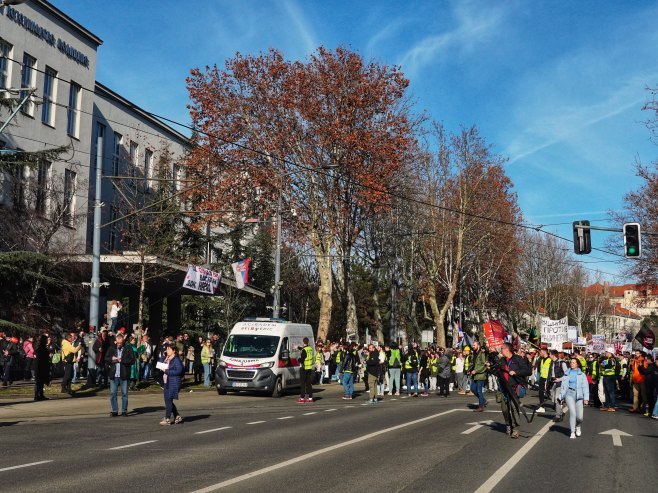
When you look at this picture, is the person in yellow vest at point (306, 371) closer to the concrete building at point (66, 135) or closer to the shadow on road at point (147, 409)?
the shadow on road at point (147, 409)

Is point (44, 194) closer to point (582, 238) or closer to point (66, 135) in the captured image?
point (66, 135)

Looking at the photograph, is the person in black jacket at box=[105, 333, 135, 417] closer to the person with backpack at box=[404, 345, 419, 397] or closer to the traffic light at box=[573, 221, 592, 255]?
the traffic light at box=[573, 221, 592, 255]

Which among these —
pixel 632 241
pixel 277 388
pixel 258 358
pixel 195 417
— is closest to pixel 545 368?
pixel 632 241

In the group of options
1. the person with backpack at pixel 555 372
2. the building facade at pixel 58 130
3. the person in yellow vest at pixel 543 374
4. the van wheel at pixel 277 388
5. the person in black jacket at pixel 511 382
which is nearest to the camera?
the person in black jacket at pixel 511 382

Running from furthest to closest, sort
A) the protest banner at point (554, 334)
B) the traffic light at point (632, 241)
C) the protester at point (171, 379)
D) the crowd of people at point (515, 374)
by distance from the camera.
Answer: the protest banner at point (554, 334), the traffic light at point (632, 241), the protester at point (171, 379), the crowd of people at point (515, 374)

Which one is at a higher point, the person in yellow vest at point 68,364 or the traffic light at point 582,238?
the traffic light at point 582,238

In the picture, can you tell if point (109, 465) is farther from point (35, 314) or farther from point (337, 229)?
point (337, 229)

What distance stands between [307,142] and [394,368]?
44.6ft

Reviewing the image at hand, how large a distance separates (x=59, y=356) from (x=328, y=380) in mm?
13644

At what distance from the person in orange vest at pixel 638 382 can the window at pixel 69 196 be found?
23183 millimetres

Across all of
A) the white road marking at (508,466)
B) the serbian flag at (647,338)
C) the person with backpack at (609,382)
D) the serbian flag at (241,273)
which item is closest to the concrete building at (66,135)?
the serbian flag at (241,273)

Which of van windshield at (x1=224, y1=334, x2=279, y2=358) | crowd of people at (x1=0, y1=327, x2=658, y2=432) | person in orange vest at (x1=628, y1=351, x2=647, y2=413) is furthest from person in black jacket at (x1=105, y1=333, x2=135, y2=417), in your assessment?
person in orange vest at (x1=628, y1=351, x2=647, y2=413)

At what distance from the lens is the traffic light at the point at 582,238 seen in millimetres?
24172

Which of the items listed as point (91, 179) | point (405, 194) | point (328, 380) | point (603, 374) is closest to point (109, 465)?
point (603, 374)
